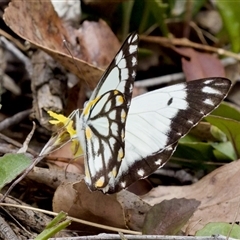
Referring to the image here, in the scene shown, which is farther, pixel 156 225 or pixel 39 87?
pixel 39 87

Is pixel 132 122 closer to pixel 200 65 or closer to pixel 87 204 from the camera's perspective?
pixel 87 204

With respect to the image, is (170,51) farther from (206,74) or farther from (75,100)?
(75,100)

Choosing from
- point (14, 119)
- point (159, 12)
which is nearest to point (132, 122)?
point (14, 119)

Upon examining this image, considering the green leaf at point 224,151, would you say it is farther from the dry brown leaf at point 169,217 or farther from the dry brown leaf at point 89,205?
the dry brown leaf at point 89,205

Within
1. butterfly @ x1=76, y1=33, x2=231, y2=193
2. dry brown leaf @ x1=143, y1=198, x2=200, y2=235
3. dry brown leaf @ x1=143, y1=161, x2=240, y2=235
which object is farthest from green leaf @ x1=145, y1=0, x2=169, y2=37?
dry brown leaf @ x1=143, y1=198, x2=200, y2=235

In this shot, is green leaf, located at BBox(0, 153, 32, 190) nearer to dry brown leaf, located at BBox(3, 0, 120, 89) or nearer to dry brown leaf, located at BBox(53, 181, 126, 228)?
dry brown leaf, located at BBox(53, 181, 126, 228)

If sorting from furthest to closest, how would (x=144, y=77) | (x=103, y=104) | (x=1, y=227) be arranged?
(x=144, y=77), (x=103, y=104), (x=1, y=227)

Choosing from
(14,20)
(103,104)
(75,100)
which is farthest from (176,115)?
(14,20)
